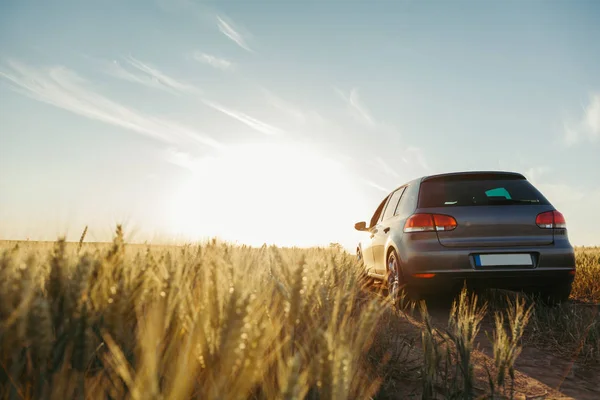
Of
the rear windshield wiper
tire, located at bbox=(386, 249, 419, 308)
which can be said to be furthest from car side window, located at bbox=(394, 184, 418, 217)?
the rear windshield wiper

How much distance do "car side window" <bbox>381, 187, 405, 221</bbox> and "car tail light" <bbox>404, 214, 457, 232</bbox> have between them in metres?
1.34

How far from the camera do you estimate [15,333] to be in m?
1.15

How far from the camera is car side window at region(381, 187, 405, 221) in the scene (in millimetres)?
6625

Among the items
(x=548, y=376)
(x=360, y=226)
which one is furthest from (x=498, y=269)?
(x=360, y=226)

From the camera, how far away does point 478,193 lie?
209 inches

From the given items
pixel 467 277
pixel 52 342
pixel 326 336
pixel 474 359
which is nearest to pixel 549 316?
pixel 467 277

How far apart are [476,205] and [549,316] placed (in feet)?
4.87

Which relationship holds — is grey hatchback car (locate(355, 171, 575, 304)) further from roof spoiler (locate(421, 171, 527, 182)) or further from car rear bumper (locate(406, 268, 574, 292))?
roof spoiler (locate(421, 171, 527, 182))

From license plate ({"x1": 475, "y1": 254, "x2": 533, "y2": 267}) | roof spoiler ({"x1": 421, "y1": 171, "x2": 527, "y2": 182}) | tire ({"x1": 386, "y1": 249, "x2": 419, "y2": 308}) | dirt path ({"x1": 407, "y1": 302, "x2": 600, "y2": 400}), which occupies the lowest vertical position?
dirt path ({"x1": 407, "y1": 302, "x2": 600, "y2": 400})

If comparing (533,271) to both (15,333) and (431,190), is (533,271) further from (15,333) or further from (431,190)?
(15,333)

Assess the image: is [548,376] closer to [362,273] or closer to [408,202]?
[408,202]

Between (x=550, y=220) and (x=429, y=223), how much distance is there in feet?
4.62

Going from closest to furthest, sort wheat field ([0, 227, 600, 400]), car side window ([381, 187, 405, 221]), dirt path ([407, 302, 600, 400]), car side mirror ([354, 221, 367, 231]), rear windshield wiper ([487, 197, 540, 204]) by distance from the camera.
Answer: wheat field ([0, 227, 600, 400]), dirt path ([407, 302, 600, 400]), rear windshield wiper ([487, 197, 540, 204]), car side window ([381, 187, 405, 221]), car side mirror ([354, 221, 367, 231])

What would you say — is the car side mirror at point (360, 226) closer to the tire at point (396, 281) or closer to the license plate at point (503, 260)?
the tire at point (396, 281)
